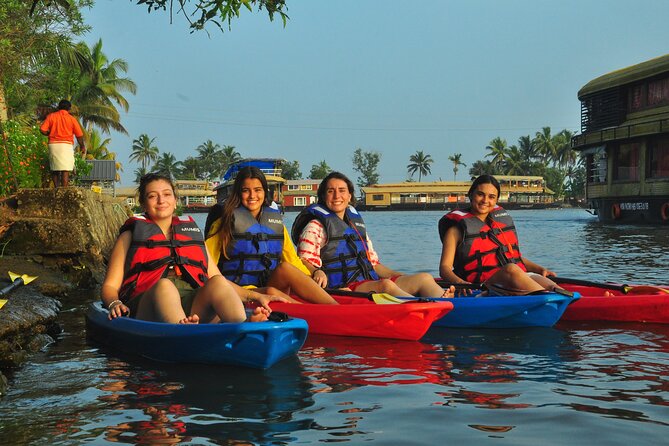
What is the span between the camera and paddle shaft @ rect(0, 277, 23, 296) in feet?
23.8

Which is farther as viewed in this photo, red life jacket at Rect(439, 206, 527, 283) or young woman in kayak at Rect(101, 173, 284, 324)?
red life jacket at Rect(439, 206, 527, 283)

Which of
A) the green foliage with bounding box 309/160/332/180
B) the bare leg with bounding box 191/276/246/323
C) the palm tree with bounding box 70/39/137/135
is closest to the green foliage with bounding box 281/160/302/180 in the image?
the green foliage with bounding box 309/160/332/180

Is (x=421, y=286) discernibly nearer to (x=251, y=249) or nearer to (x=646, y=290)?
(x=251, y=249)

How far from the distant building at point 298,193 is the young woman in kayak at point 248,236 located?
90391 mm

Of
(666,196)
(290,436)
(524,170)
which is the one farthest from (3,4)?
(524,170)

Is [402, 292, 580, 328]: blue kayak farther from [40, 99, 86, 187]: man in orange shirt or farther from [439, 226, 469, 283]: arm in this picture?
[40, 99, 86, 187]: man in orange shirt

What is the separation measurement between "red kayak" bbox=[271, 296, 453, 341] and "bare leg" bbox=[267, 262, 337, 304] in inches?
4.4

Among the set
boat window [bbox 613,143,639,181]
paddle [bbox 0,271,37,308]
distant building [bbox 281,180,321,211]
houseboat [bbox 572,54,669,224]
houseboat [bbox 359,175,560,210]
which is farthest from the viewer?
distant building [bbox 281,180,321,211]

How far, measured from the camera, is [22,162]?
12.6 metres

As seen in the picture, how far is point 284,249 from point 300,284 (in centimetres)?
63

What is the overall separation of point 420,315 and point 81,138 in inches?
311

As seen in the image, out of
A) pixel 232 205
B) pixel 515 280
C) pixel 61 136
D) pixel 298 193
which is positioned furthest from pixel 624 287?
pixel 298 193

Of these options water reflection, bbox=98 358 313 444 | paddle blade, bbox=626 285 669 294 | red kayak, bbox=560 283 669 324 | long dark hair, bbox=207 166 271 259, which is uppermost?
long dark hair, bbox=207 166 271 259

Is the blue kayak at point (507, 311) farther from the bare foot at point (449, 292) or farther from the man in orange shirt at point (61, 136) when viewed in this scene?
the man in orange shirt at point (61, 136)
